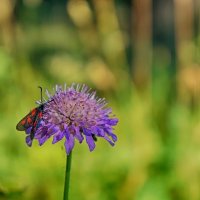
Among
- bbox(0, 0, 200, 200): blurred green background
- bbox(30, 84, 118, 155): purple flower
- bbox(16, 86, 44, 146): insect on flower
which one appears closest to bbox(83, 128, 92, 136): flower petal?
bbox(30, 84, 118, 155): purple flower

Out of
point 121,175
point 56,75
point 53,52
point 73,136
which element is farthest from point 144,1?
point 73,136

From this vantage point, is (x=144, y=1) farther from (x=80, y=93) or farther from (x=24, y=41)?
(x=80, y=93)

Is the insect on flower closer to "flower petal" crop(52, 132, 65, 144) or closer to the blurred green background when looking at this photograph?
"flower petal" crop(52, 132, 65, 144)

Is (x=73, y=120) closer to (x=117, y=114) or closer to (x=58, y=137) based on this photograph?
(x=58, y=137)

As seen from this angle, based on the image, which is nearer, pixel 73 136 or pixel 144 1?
pixel 73 136

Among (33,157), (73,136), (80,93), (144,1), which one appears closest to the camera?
(73,136)

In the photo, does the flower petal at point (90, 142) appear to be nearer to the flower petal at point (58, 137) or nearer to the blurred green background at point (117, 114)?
the flower petal at point (58, 137)

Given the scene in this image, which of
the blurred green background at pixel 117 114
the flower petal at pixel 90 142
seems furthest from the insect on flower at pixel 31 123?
the blurred green background at pixel 117 114

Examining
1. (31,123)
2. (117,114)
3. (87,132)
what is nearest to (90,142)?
(87,132)
